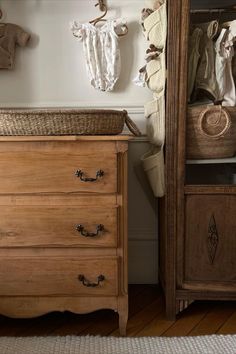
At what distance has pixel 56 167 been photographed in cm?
133

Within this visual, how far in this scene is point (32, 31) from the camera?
1792 mm

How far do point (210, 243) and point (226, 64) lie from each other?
74 centimetres

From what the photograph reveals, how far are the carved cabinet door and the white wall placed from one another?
1.52 feet

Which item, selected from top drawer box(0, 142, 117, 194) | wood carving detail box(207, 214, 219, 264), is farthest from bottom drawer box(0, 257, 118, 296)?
wood carving detail box(207, 214, 219, 264)

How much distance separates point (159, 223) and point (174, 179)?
0.46m

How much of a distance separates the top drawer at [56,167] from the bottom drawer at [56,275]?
0.27m

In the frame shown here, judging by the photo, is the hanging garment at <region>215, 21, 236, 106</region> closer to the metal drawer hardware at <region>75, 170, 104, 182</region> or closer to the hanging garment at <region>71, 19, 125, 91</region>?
the hanging garment at <region>71, 19, 125, 91</region>

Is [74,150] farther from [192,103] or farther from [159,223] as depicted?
[159,223]

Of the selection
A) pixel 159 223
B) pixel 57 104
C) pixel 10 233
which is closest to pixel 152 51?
pixel 57 104

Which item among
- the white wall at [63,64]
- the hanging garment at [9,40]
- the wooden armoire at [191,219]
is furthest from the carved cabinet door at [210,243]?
the hanging garment at [9,40]

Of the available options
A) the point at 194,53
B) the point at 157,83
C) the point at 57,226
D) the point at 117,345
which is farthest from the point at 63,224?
the point at 194,53

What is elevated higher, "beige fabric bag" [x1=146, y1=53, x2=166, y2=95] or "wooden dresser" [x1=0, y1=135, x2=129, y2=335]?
"beige fabric bag" [x1=146, y1=53, x2=166, y2=95]

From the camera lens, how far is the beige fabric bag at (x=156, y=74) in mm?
1558

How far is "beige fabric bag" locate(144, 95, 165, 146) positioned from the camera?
1.52 meters
